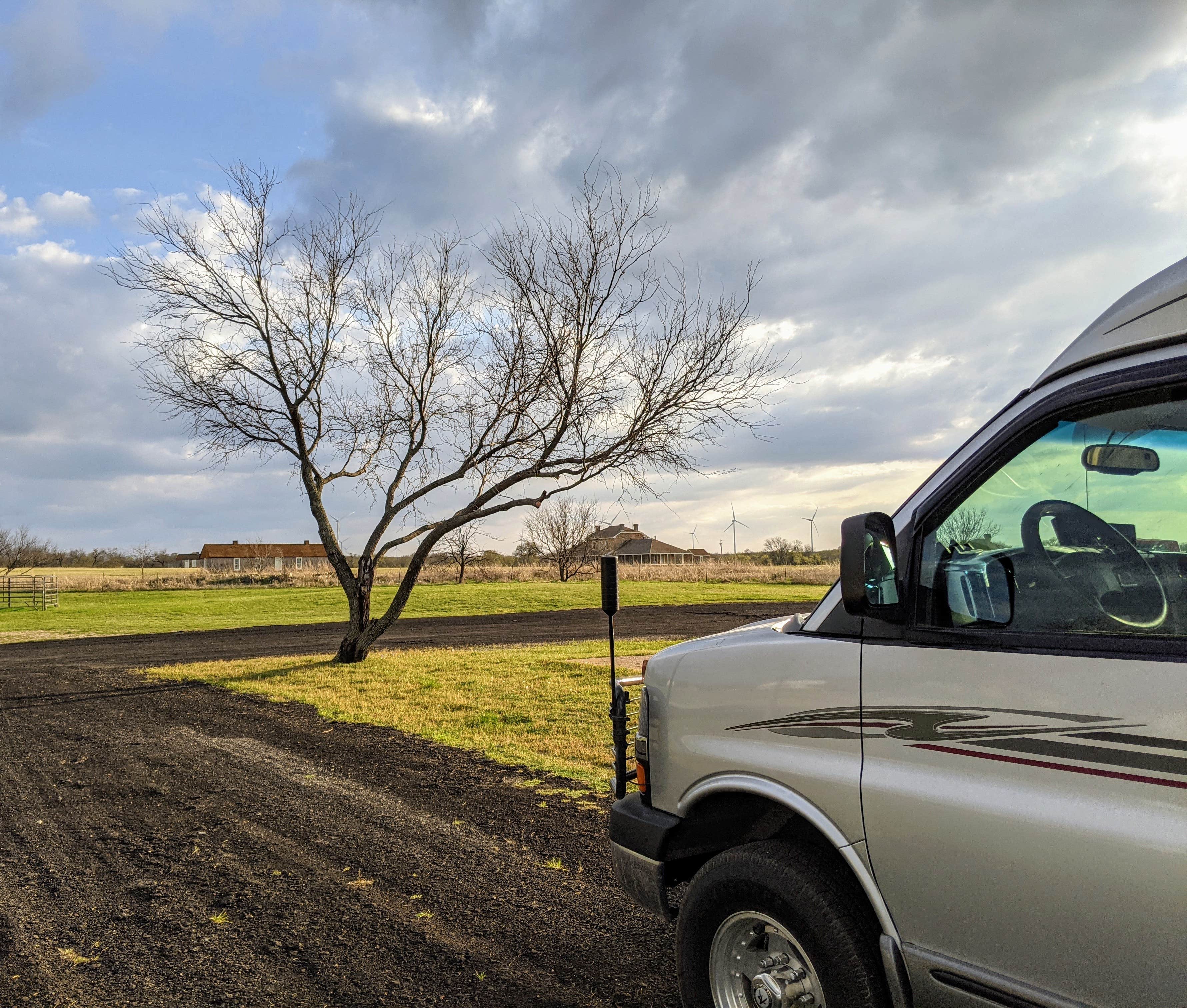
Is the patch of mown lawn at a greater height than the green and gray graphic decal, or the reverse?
the green and gray graphic decal

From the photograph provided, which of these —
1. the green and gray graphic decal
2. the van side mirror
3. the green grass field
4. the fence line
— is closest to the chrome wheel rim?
the green and gray graphic decal

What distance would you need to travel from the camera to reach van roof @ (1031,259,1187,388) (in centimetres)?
217

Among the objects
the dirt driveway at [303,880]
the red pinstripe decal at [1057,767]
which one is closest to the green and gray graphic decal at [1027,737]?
the red pinstripe decal at [1057,767]

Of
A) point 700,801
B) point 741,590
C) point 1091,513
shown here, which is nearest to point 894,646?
point 1091,513

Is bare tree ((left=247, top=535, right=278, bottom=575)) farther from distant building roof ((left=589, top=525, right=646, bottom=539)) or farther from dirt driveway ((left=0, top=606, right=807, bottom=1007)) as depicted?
dirt driveway ((left=0, top=606, right=807, bottom=1007))

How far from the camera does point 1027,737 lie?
86.5 inches

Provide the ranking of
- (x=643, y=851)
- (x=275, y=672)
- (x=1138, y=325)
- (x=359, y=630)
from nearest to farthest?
(x=1138, y=325) → (x=643, y=851) → (x=275, y=672) → (x=359, y=630)

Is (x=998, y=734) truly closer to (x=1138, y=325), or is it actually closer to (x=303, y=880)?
(x=1138, y=325)

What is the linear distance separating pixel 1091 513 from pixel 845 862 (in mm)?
1343

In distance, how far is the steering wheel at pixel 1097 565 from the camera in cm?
216

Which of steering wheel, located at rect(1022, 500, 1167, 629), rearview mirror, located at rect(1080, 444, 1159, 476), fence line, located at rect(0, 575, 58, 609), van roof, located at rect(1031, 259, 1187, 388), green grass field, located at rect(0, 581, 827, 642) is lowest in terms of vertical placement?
green grass field, located at rect(0, 581, 827, 642)

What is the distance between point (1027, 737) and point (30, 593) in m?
53.4

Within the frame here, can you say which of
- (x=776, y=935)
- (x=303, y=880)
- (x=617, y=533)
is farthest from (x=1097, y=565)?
(x=617, y=533)

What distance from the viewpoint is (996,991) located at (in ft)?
7.35
